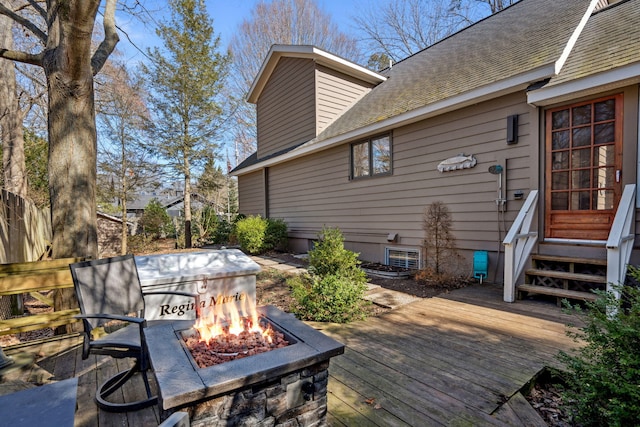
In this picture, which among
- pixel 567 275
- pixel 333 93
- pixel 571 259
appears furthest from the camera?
pixel 333 93

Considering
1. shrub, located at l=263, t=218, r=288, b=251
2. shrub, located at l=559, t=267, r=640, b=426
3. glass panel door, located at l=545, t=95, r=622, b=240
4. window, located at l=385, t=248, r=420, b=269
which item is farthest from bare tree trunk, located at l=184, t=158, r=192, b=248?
shrub, located at l=559, t=267, r=640, b=426

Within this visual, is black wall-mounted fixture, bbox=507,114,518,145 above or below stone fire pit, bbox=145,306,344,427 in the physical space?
above

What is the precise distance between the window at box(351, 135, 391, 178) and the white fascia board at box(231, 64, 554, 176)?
1.01 ft

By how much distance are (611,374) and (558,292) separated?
9.82 ft

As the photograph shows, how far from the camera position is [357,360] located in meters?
2.81

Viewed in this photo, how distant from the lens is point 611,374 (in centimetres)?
161

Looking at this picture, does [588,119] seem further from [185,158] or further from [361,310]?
[185,158]

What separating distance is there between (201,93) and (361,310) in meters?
12.9

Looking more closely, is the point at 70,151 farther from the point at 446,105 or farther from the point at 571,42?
the point at 571,42

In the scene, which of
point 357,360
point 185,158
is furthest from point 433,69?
point 185,158

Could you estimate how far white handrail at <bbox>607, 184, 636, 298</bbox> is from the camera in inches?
138

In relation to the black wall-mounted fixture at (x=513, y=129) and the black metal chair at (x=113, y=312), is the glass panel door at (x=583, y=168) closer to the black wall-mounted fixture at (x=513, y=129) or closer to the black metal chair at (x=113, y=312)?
the black wall-mounted fixture at (x=513, y=129)

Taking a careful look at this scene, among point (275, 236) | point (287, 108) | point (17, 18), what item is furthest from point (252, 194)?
point (17, 18)

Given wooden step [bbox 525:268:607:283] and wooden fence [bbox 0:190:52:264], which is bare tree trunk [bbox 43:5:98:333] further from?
wooden step [bbox 525:268:607:283]
